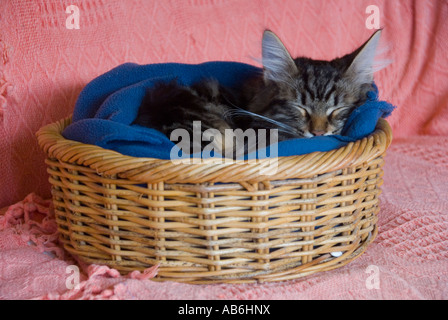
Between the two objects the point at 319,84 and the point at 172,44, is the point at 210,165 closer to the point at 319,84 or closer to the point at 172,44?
the point at 319,84

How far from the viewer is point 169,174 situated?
1152 mm

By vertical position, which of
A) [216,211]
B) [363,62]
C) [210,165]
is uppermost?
[363,62]

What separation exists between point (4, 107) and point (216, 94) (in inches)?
38.8

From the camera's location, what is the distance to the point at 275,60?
1.67 meters

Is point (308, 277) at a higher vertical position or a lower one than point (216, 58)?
lower

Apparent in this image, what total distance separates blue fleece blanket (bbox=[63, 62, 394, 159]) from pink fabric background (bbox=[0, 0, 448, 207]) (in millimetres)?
231

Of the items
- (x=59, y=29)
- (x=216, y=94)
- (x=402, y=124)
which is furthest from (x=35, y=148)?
(x=402, y=124)

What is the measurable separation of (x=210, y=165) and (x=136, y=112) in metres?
0.49

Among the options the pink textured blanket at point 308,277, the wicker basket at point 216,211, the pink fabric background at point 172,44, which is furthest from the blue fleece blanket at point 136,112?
the pink textured blanket at point 308,277

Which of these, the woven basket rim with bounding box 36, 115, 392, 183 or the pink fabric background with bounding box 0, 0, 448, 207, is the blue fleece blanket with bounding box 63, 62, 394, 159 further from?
the pink fabric background with bounding box 0, 0, 448, 207

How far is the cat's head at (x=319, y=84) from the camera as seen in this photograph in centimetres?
160

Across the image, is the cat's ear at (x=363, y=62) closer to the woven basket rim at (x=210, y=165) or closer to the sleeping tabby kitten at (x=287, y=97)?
the sleeping tabby kitten at (x=287, y=97)

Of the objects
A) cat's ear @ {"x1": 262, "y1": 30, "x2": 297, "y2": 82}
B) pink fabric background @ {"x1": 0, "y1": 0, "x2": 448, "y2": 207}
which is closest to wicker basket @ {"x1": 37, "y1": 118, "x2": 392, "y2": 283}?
cat's ear @ {"x1": 262, "y1": 30, "x2": 297, "y2": 82}

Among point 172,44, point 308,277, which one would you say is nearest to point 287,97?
point 308,277
